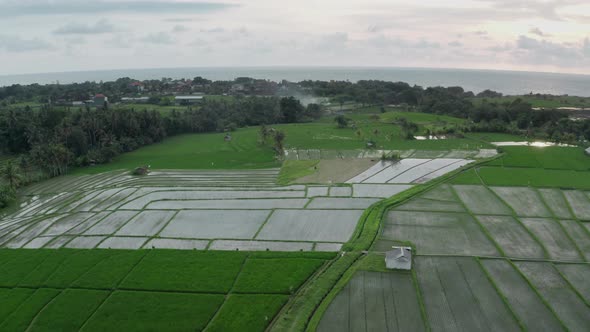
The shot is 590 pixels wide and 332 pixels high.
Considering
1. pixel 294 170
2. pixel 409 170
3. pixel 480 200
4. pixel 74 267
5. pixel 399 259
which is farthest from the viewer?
pixel 294 170

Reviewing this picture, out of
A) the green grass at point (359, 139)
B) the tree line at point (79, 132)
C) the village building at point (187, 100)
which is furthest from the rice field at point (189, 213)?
the village building at point (187, 100)

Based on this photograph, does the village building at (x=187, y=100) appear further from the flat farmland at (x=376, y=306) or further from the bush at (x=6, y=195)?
the flat farmland at (x=376, y=306)

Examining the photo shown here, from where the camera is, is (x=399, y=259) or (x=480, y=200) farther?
(x=480, y=200)

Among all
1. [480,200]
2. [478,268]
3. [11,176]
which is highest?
[11,176]

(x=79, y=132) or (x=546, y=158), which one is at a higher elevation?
(x=79, y=132)

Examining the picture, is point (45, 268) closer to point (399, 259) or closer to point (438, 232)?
point (399, 259)

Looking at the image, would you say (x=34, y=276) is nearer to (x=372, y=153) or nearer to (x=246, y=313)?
(x=246, y=313)

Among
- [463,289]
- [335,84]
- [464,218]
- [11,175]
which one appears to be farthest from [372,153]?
[335,84]

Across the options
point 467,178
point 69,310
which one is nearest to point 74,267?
point 69,310

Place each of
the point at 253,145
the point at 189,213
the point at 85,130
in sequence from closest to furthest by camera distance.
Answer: the point at 189,213 → the point at 85,130 → the point at 253,145
